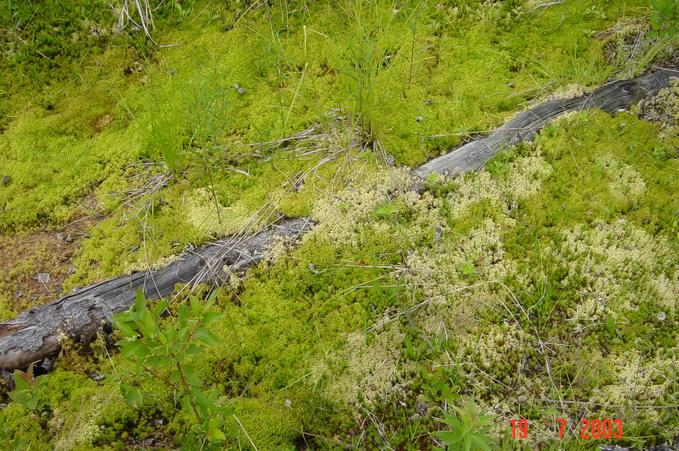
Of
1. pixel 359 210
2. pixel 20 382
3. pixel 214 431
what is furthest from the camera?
pixel 359 210

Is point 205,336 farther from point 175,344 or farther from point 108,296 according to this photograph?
point 108,296

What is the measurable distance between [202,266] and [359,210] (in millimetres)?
1147

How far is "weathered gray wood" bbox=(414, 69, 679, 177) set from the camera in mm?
3549

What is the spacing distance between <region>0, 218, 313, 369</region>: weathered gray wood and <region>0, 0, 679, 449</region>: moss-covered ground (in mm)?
114

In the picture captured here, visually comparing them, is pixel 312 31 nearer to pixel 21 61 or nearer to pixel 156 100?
pixel 156 100

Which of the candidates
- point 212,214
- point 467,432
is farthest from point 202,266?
point 467,432

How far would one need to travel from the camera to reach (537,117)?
3.73 meters

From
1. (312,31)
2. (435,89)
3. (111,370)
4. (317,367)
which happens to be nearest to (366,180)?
(435,89)

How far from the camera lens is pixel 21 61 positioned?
4320 millimetres

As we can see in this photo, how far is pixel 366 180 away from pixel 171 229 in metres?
1.45

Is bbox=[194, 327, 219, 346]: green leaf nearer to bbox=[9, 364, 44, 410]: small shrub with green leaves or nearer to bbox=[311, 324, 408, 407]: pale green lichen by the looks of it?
bbox=[311, 324, 408, 407]: pale green lichen
